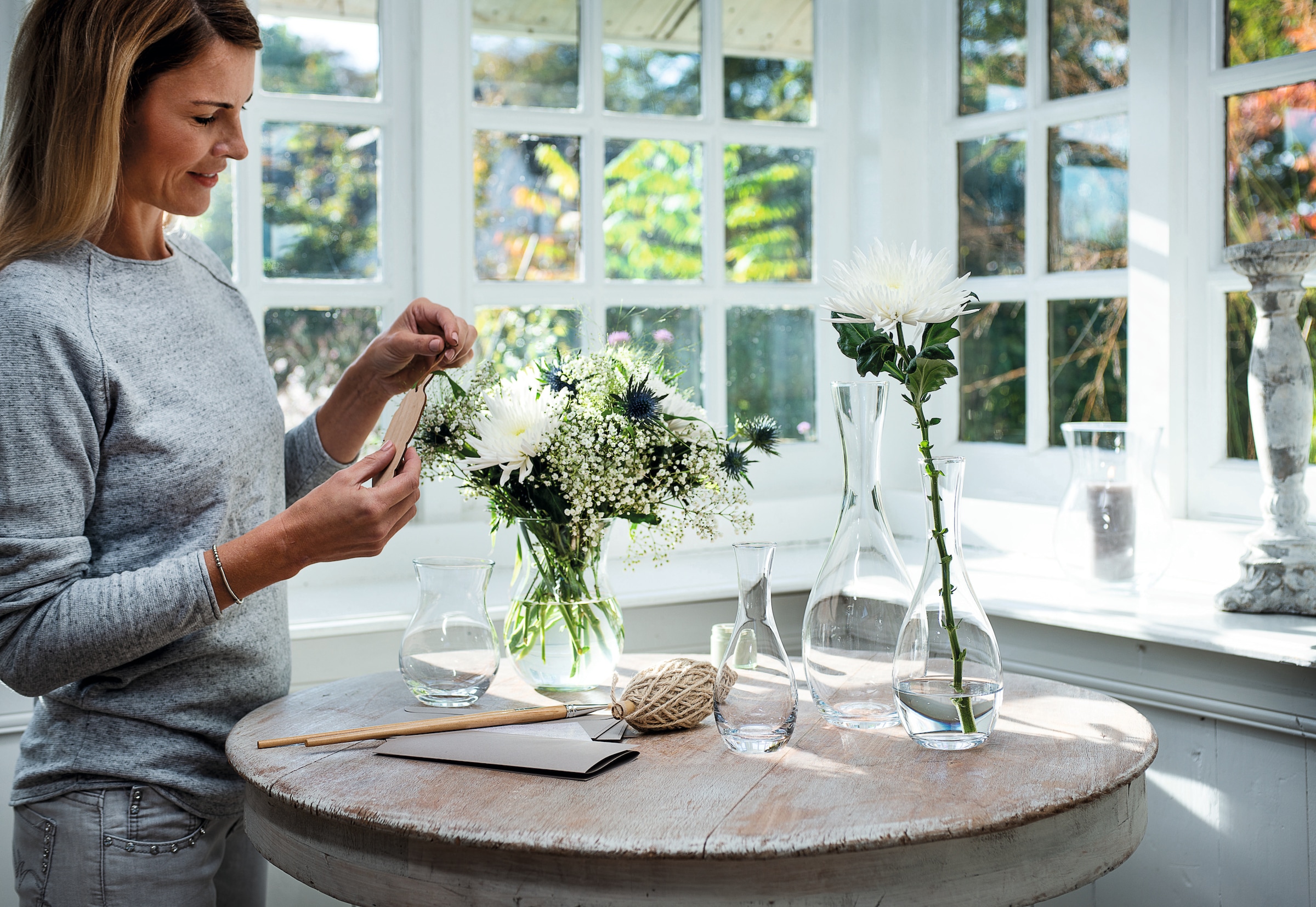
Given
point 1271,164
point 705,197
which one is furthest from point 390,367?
point 1271,164

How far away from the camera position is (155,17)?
4.06ft

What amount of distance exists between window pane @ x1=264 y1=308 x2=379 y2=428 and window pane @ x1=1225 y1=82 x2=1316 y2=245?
1708mm

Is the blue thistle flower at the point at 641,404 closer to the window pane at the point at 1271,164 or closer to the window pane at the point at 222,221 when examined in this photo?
the window pane at the point at 222,221

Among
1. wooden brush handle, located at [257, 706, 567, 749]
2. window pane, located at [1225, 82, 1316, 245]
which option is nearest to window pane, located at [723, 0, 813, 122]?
window pane, located at [1225, 82, 1316, 245]

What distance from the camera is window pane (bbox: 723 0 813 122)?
260 cm

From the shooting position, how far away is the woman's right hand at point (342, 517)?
3.98 ft

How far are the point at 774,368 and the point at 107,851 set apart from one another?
5.93 ft

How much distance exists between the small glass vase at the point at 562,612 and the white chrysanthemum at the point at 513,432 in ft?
0.31

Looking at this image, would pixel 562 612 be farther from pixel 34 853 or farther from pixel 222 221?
pixel 222 221

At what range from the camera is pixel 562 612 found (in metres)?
1.42

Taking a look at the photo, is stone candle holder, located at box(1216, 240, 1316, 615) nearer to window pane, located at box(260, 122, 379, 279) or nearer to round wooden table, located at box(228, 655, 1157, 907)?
round wooden table, located at box(228, 655, 1157, 907)

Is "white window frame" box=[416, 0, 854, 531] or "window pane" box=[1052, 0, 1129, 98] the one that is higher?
"window pane" box=[1052, 0, 1129, 98]

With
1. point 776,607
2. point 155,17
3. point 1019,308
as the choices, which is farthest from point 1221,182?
point 155,17

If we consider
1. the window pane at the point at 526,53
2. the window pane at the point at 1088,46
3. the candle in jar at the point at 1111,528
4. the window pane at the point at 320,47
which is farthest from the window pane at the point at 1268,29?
the window pane at the point at 320,47
